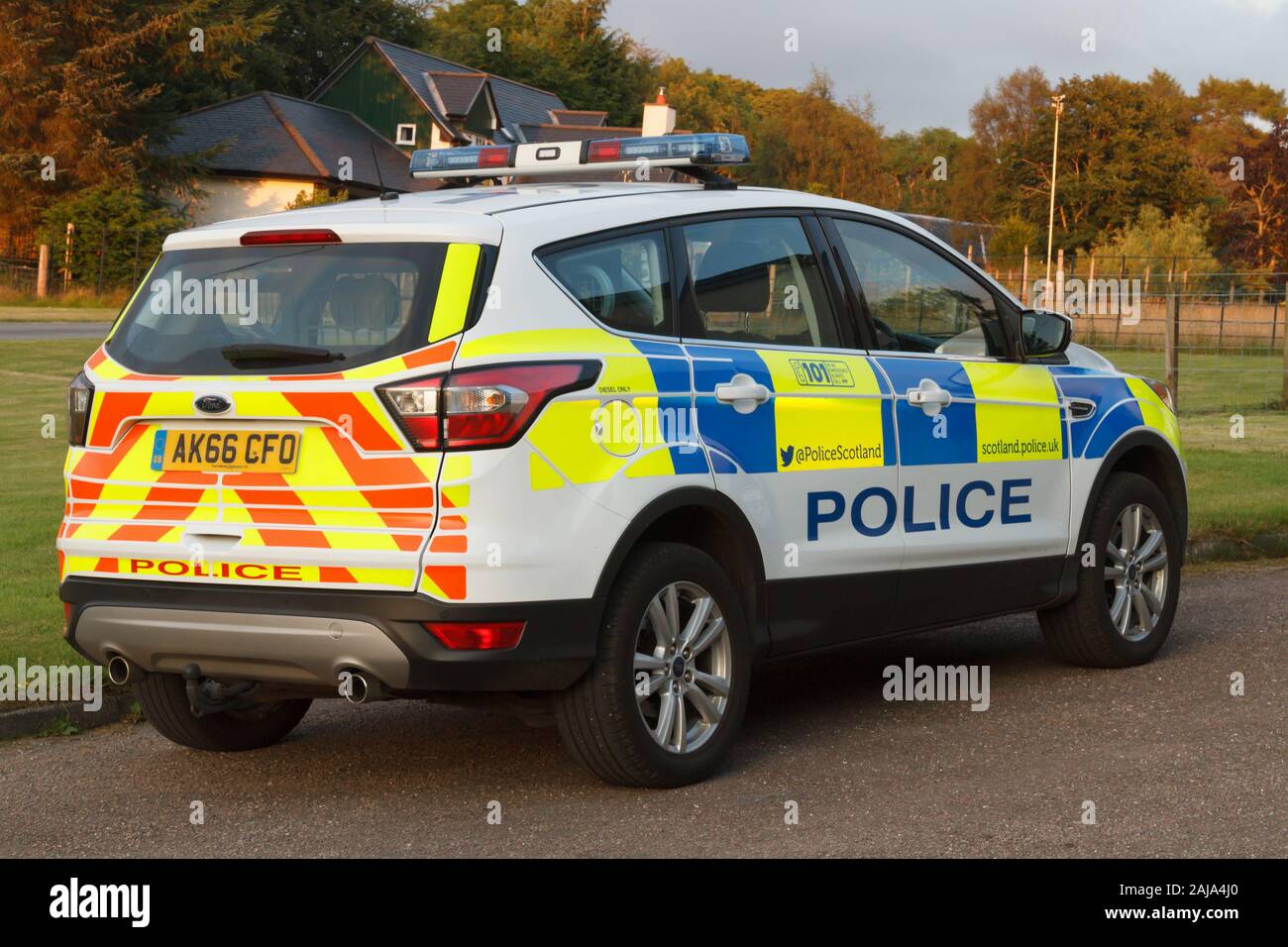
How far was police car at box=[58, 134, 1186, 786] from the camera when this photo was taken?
5027 mm

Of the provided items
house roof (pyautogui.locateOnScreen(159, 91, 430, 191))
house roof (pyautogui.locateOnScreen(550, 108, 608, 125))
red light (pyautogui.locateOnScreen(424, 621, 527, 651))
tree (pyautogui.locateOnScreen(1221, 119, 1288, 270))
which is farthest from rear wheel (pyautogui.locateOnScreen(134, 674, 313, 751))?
tree (pyautogui.locateOnScreen(1221, 119, 1288, 270))

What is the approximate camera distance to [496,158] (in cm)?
682

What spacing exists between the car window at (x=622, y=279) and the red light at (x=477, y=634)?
104 centimetres

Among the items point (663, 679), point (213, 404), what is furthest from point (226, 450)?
point (663, 679)

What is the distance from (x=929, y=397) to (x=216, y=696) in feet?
9.07

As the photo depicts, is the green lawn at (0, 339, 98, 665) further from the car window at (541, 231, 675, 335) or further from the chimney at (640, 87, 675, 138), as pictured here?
the chimney at (640, 87, 675, 138)

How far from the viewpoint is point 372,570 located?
502 centimetres

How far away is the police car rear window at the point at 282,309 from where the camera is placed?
5160 mm

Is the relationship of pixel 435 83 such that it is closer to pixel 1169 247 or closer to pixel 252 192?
pixel 252 192

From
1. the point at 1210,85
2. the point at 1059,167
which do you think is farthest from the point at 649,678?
the point at 1210,85

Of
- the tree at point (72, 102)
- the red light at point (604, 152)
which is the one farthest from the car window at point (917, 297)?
the tree at point (72, 102)
